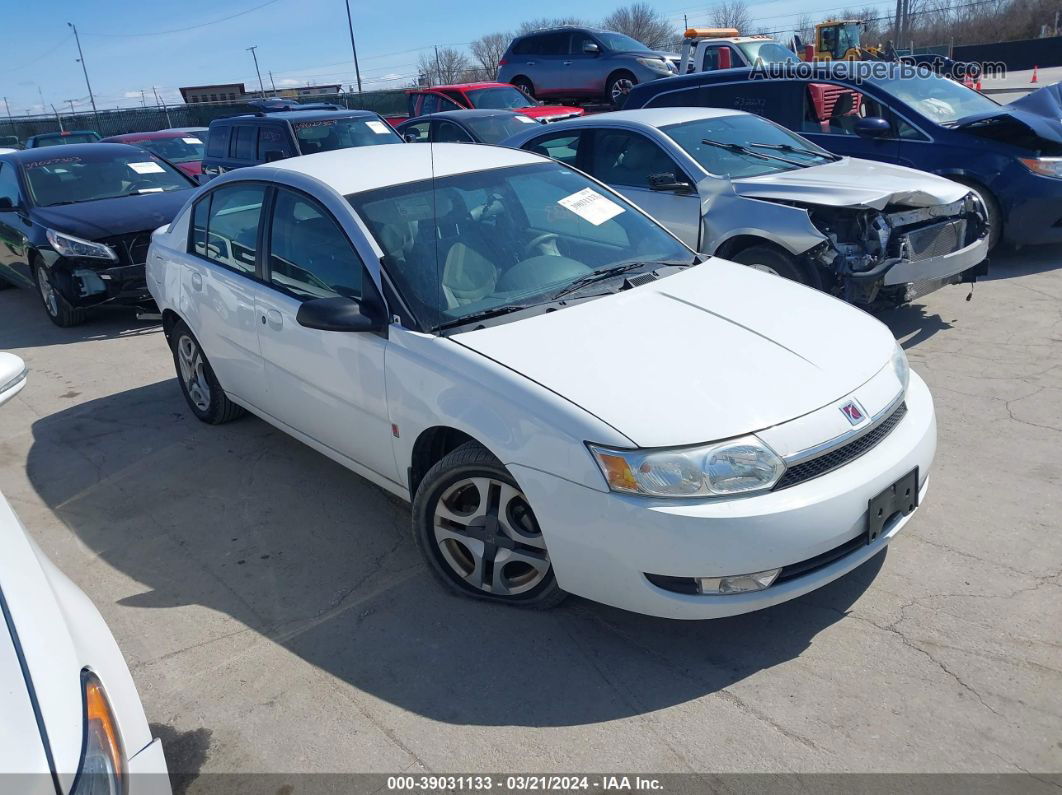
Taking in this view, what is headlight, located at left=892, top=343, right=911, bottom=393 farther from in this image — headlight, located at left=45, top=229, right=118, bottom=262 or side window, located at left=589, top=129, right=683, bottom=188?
headlight, located at left=45, top=229, right=118, bottom=262

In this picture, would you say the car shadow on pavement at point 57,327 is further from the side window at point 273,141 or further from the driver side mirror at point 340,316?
the driver side mirror at point 340,316

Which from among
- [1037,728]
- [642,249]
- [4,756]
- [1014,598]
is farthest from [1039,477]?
[4,756]

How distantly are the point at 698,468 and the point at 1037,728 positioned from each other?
1277 mm

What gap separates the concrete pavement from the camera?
8.75 ft

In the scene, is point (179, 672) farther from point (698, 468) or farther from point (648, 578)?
point (698, 468)

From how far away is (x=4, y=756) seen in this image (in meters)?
1.54

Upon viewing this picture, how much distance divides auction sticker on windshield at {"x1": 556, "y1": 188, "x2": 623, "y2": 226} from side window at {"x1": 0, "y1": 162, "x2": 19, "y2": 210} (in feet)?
21.8

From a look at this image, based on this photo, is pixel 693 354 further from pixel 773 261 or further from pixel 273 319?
pixel 773 261

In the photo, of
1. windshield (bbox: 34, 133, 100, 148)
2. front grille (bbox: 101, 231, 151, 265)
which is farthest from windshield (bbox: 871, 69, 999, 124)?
windshield (bbox: 34, 133, 100, 148)

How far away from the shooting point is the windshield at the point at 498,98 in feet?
47.8

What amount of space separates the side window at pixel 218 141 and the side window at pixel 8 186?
2.99m

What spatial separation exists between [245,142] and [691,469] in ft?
33.3

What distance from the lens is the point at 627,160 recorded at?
→ 22.7 feet

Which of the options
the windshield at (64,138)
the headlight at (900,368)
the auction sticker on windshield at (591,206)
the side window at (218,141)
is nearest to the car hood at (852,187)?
the auction sticker on windshield at (591,206)
